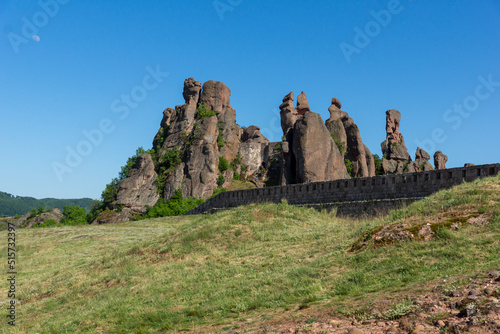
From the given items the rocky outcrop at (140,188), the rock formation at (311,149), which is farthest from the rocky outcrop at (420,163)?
the rocky outcrop at (140,188)

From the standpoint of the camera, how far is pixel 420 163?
7450cm

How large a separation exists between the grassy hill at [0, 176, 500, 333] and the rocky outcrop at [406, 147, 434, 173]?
55.2 metres

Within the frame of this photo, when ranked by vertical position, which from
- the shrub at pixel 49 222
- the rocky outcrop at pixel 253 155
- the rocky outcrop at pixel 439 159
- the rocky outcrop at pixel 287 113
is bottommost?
the shrub at pixel 49 222

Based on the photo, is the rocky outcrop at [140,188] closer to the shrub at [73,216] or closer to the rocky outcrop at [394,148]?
the shrub at [73,216]

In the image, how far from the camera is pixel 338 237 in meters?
15.5

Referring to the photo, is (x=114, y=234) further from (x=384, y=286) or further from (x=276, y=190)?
(x=384, y=286)

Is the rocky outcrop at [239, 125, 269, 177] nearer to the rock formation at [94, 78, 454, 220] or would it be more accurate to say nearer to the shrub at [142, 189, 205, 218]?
the rock formation at [94, 78, 454, 220]

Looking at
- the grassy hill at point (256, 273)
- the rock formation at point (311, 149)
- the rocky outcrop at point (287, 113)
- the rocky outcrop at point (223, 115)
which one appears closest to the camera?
the grassy hill at point (256, 273)

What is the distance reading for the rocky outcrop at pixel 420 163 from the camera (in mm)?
72250

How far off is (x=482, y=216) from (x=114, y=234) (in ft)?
81.1

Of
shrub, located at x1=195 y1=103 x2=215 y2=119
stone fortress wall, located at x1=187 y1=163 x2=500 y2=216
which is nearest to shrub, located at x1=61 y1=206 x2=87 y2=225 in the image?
shrub, located at x1=195 y1=103 x2=215 y2=119

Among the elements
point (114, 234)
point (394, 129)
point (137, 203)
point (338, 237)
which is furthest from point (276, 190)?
point (394, 129)

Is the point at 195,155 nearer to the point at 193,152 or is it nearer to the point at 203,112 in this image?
the point at 193,152

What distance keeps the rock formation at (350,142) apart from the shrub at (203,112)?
2436 cm
